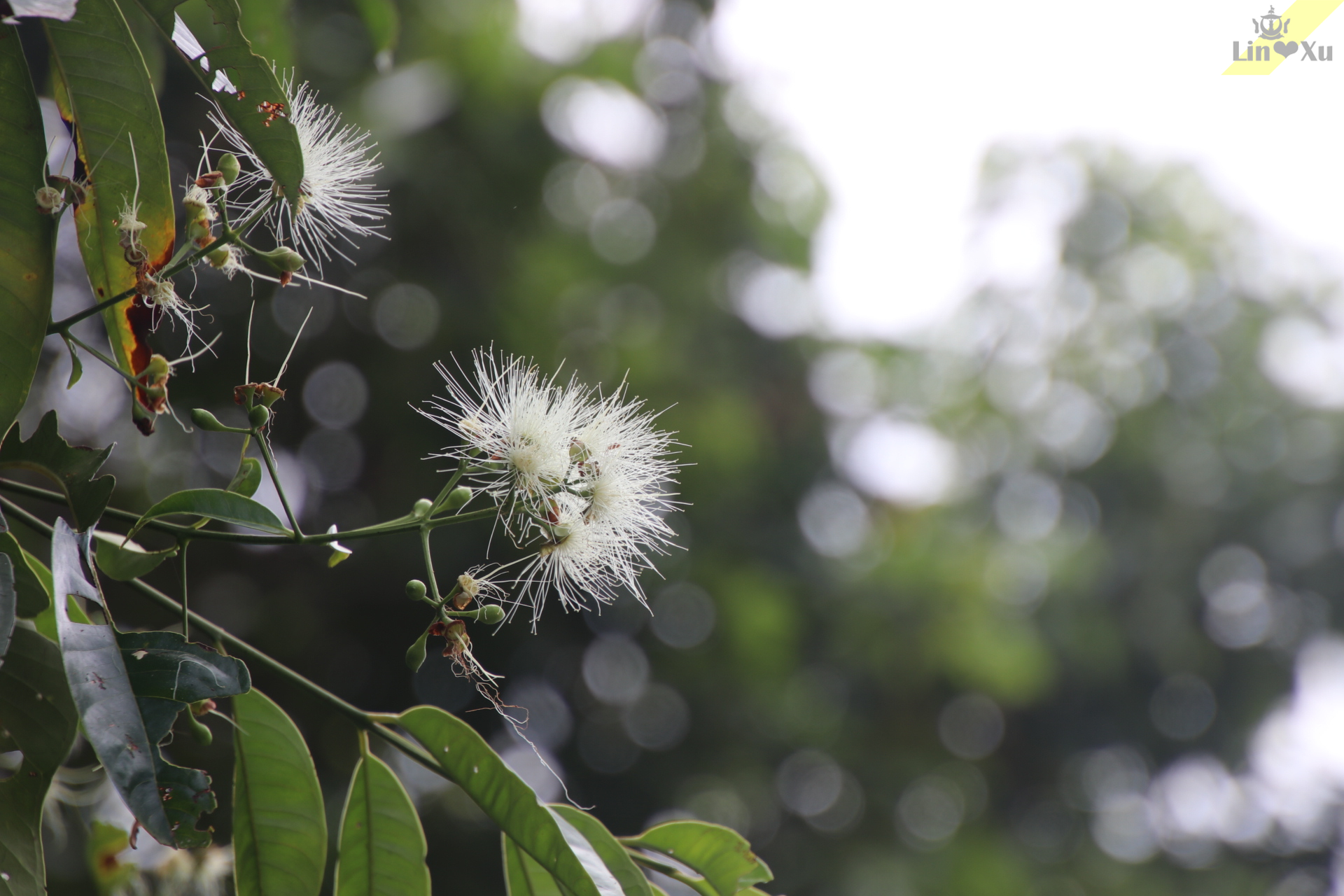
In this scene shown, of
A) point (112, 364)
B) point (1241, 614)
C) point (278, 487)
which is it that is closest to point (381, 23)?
point (112, 364)

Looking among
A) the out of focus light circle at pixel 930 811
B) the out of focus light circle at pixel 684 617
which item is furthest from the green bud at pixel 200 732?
the out of focus light circle at pixel 930 811

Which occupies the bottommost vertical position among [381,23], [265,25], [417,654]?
[417,654]

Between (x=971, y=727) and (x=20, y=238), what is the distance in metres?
6.42

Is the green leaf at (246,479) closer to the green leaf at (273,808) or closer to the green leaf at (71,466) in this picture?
the green leaf at (71,466)

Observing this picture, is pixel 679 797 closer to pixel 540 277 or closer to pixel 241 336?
pixel 540 277

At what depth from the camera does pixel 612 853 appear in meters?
1.03

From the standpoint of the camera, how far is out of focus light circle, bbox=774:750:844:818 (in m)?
5.66

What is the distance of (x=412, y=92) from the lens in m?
4.50

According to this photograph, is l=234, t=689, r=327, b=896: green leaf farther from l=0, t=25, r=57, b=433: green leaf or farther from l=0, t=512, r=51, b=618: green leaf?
l=0, t=25, r=57, b=433: green leaf

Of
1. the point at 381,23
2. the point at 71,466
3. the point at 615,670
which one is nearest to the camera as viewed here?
the point at 71,466

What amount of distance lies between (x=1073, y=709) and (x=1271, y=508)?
102 inches

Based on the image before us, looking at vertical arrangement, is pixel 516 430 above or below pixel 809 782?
above

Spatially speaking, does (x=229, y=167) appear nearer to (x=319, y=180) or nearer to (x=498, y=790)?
(x=319, y=180)

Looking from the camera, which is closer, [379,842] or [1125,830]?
[379,842]
